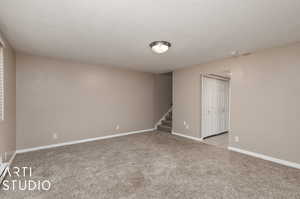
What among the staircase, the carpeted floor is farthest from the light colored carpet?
the staircase

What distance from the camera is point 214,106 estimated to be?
480 centimetres

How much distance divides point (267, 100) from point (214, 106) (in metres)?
1.86

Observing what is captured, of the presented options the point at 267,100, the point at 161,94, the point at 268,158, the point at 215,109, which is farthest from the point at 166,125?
the point at 267,100

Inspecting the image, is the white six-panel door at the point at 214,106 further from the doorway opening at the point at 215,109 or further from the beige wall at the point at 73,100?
the beige wall at the point at 73,100

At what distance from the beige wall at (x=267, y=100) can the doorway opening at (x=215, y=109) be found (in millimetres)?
724

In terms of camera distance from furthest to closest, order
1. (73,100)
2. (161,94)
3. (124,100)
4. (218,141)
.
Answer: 1. (161,94)
2. (124,100)
3. (218,141)
4. (73,100)

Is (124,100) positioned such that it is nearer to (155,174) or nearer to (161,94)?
(161,94)

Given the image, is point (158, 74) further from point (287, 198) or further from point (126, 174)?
point (287, 198)

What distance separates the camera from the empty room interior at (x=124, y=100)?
184cm

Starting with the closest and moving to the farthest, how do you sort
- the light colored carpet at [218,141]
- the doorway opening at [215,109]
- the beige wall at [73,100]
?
the beige wall at [73,100] < the light colored carpet at [218,141] < the doorway opening at [215,109]

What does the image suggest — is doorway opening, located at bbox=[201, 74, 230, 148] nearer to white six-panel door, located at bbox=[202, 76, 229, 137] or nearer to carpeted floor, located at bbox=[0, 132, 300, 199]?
white six-panel door, located at bbox=[202, 76, 229, 137]

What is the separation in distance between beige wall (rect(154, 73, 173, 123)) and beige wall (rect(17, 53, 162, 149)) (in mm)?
516

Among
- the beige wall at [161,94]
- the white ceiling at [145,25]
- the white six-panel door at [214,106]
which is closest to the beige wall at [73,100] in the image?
the beige wall at [161,94]

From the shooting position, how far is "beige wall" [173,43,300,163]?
2674 mm
